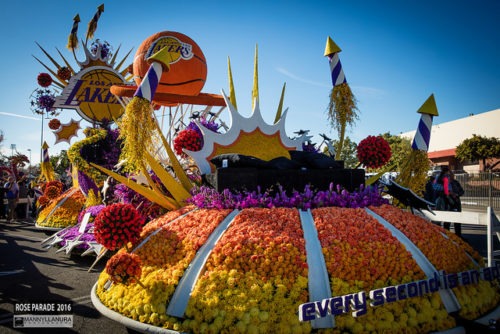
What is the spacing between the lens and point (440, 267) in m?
4.82

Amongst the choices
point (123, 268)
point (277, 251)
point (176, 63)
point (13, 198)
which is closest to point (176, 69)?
point (176, 63)

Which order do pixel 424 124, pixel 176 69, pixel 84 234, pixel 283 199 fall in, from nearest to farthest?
pixel 283 199, pixel 424 124, pixel 84 234, pixel 176 69

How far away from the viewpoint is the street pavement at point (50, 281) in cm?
514

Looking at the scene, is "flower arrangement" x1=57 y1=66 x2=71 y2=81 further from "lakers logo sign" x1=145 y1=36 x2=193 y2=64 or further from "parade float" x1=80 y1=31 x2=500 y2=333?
"parade float" x1=80 y1=31 x2=500 y2=333

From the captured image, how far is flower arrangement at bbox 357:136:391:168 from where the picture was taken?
24.9ft

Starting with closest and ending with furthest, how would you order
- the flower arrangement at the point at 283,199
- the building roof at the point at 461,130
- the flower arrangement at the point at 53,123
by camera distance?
the flower arrangement at the point at 283,199 < the flower arrangement at the point at 53,123 < the building roof at the point at 461,130

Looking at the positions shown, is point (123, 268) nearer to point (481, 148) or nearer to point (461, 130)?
point (481, 148)

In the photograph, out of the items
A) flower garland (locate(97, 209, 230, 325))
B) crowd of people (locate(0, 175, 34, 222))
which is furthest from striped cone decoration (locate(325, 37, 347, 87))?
crowd of people (locate(0, 175, 34, 222))

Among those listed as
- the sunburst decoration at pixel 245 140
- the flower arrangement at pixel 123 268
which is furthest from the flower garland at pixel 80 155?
the flower arrangement at pixel 123 268

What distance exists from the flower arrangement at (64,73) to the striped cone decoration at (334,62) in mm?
16943

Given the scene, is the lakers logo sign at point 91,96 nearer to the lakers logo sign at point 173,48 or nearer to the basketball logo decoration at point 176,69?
the basketball logo decoration at point 176,69

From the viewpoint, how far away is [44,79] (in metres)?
20.4

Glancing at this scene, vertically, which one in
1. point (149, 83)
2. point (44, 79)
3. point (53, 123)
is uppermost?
point (44, 79)

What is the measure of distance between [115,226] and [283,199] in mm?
2553
